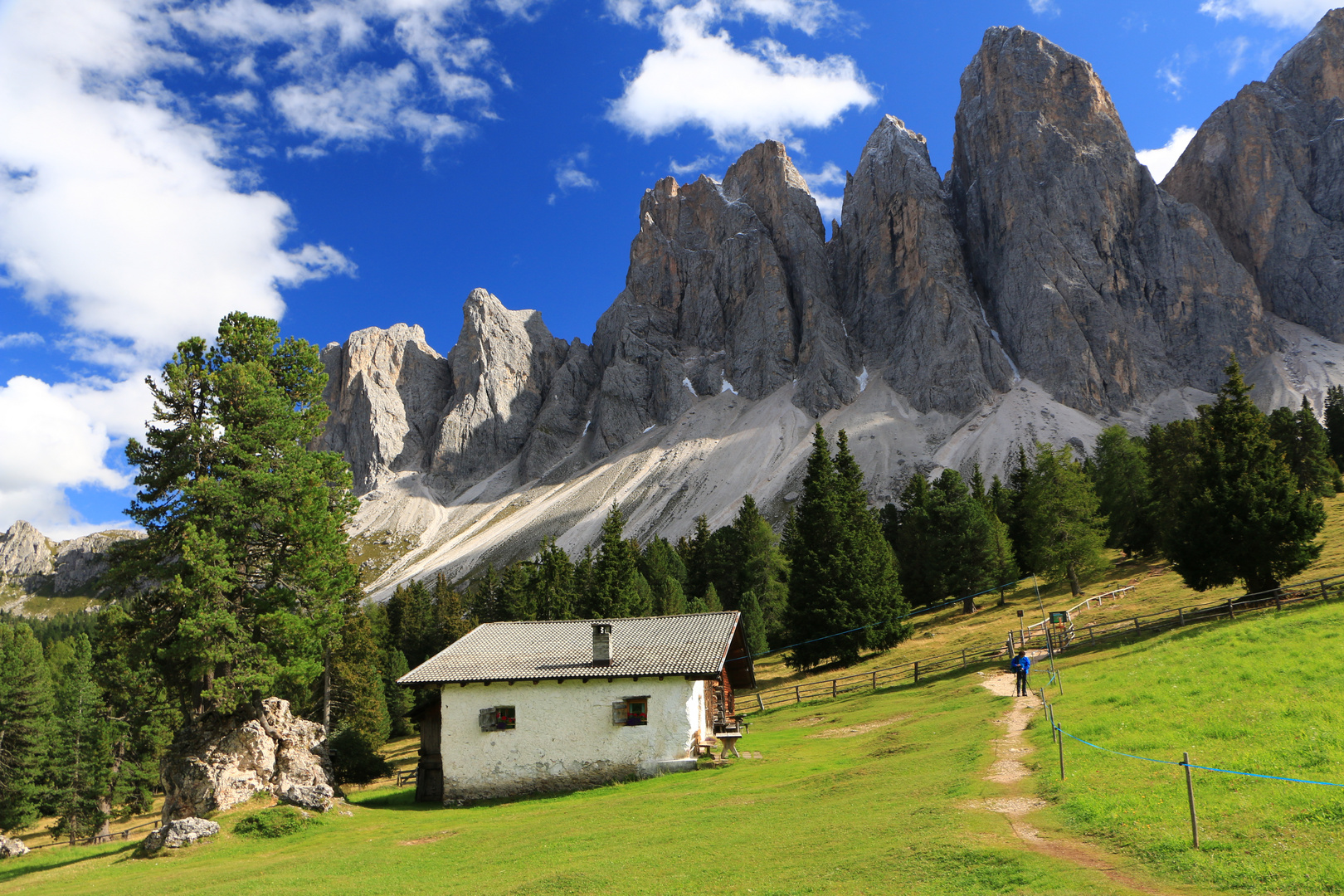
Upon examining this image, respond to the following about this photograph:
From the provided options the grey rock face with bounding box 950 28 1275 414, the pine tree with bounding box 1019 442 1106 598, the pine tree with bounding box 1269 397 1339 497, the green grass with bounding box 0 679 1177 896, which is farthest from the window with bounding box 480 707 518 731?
the grey rock face with bounding box 950 28 1275 414

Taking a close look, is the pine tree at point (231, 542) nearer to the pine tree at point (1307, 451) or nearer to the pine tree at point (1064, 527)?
the pine tree at point (1064, 527)

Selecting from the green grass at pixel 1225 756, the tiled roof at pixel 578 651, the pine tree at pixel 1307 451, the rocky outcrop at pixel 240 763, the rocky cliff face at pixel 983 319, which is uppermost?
the rocky cliff face at pixel 983 319

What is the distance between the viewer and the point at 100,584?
85.5 feet

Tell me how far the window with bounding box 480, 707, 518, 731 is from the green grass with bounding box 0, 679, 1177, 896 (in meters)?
2.56

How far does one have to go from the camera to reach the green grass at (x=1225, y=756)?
9062 millimetres

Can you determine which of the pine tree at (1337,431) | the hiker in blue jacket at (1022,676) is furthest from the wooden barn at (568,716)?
the pine tree at (1337,431)

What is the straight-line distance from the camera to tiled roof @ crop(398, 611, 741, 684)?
26.7 meters

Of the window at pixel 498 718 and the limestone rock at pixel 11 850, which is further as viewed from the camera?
the window at pixel 498 718

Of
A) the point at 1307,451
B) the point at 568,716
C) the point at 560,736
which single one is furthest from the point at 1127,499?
the point at 560,736

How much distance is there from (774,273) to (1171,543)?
542ft

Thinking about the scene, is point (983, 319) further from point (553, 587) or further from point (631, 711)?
point (631, 711)

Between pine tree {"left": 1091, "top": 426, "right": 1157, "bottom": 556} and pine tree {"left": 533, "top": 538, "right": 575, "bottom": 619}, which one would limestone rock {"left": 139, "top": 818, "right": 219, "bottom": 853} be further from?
pine tree {"left": 1091, "top": 426, "right": 1157, "bottom": 556}

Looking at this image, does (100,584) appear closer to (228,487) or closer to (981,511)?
(228,487)

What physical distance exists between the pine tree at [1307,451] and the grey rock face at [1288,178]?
11659 centimetres
